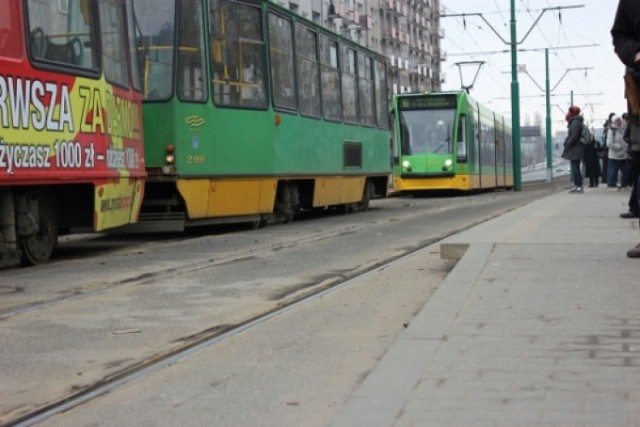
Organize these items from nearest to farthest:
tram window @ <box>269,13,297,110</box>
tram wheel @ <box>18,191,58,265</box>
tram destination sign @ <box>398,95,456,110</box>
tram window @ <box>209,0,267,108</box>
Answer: tram wheel @ <box>18,191,58,265</box> → tram window @ <box>209,0,267,108</box> → tram window @ <box>269,13,297,110</box> → tram destination sign @ <box>398,95,456,110</box>

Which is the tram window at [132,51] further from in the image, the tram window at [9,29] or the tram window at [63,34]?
the tram window at [9,29]

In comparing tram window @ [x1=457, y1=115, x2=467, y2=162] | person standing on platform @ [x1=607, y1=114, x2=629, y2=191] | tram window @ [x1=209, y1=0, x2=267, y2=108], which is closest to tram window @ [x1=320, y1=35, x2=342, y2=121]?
tram window @ [x1=209, y1=0, x2=267, y2=108]

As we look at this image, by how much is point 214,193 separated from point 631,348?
8.88 m

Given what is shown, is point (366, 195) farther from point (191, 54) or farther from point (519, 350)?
point (519, 350)

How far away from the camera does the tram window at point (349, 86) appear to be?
1850cm

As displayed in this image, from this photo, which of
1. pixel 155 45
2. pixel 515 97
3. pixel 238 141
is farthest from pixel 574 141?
pixel 515 97

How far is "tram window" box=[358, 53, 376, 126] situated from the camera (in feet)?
64.7

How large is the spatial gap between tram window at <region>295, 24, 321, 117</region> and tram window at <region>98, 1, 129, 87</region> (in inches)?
204

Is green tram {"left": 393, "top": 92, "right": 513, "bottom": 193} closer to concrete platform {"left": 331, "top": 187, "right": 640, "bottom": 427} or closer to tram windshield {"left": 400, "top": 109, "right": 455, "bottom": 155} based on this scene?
tram windshield {"left": 400, "top": 109, "right": 455, "bottom": 155}

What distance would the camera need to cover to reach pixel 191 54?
12.6 m

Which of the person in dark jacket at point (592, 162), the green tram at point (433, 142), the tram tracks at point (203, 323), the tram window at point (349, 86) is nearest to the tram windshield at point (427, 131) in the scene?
the green tram at point (433, 142)

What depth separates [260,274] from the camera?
846 cm

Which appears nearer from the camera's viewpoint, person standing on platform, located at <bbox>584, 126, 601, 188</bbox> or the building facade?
person standing on platform, located at <bbox>584, 126, 601, 188</bbox>

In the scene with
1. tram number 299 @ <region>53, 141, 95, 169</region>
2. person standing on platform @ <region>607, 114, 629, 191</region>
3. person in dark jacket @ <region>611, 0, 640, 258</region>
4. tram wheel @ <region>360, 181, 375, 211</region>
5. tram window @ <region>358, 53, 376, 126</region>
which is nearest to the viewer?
person in dark jacket @ <region>611, 0, 640, 258</region>
